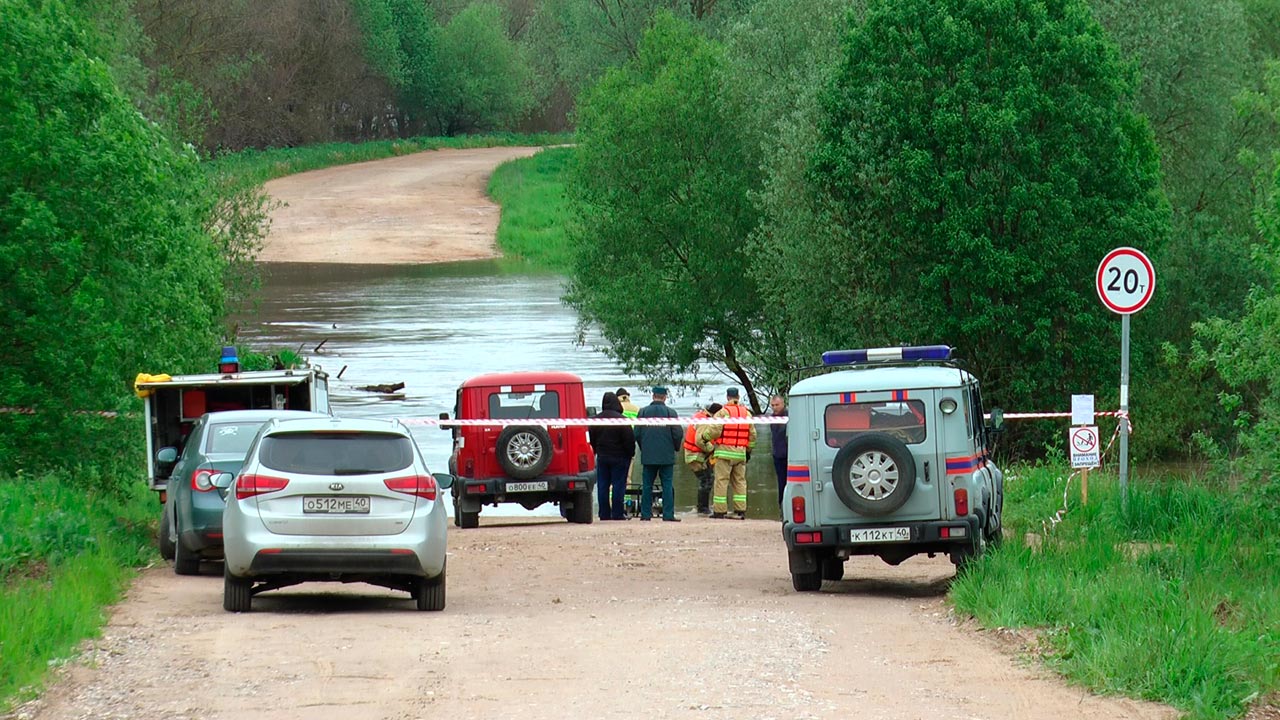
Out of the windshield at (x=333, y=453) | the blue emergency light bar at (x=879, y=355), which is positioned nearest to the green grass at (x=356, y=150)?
the blue emergency light bar at (x=879, y=355)

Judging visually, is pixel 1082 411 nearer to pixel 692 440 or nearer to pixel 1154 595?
pixel 1154 595

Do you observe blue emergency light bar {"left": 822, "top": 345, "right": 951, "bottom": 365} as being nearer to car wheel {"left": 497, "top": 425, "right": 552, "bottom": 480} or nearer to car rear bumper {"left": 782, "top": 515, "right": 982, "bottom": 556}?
car rear bumper {"left": 782, "top": 515, "right": 982, "bottom": 556}

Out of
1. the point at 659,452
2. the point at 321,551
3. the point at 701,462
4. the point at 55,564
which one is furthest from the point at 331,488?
the point at 701,462

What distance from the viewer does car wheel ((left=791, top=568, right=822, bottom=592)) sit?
14.9 meters

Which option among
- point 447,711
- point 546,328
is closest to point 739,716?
point 447,711

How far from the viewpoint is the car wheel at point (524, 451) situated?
22359 mm

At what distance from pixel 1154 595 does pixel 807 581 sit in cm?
413

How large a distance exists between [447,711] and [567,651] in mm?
2183

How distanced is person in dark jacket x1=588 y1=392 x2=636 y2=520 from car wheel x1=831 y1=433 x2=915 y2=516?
9480 mm

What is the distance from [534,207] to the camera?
8788 cm

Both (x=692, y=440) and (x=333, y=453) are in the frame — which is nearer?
(x=333, y=453)

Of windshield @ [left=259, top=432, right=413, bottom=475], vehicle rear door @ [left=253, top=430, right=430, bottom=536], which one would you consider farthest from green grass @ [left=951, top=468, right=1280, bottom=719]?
windshield @ [left=259, top=432, right=413, bottom=475]

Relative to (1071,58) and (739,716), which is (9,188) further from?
(1071,58)

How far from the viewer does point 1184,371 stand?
35.5 meters
